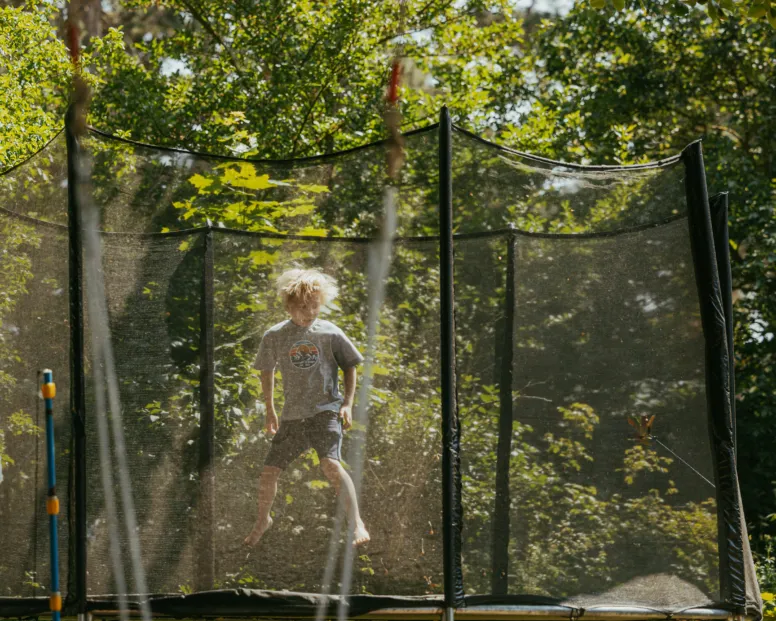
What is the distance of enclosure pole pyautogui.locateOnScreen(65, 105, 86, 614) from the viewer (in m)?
2.90

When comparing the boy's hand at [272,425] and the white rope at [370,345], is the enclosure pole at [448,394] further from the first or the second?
the boy's hand at [272,425]

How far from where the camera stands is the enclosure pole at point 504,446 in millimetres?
2938

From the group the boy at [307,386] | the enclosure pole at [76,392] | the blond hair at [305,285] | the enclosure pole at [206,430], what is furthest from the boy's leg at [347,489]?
the enclosure pole at [76,392]

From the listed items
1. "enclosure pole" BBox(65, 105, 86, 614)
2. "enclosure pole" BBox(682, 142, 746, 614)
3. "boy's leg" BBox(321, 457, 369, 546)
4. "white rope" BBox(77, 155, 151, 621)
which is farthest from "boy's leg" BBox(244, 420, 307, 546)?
"enclosure pole" BBox(682, 142, 746, 614)

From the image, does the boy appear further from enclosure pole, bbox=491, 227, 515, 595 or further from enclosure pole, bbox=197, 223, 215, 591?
enclosure pole, bbox=491, 227, 515, 595

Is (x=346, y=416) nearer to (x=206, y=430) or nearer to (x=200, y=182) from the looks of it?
(x=206, y=430)

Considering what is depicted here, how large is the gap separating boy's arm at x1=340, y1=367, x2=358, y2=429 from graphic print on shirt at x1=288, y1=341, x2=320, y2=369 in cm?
11

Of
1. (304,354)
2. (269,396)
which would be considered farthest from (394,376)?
(269,396)

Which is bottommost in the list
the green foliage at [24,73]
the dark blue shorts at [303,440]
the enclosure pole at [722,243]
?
the dark blue shorts at [303,440]

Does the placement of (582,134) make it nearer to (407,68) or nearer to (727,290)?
(407,68)

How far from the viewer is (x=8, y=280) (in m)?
3.19

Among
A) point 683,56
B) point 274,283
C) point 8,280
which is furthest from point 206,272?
point 683,56

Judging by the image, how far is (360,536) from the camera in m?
2.91

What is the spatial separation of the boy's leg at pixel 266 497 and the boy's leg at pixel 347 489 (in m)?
0.15
